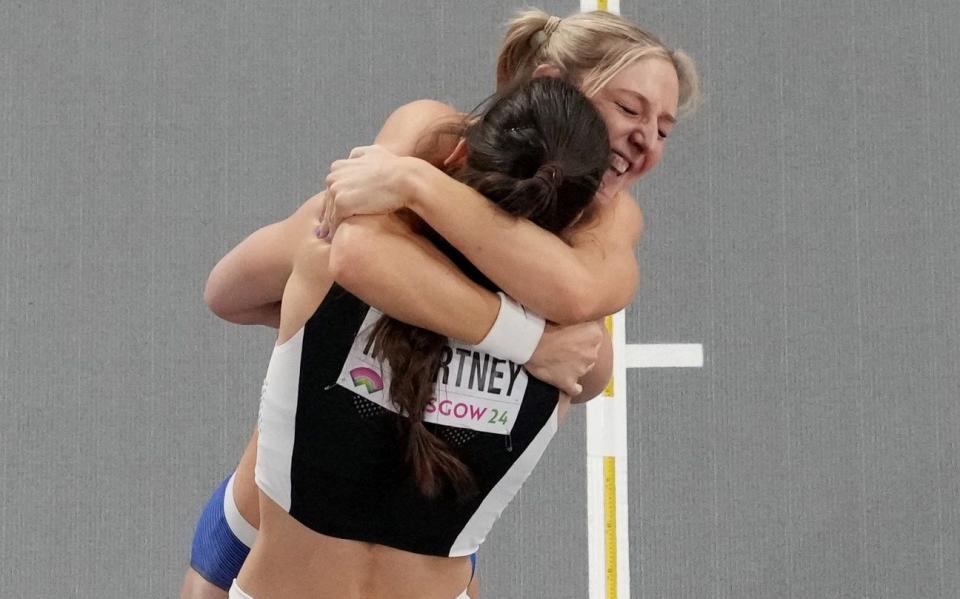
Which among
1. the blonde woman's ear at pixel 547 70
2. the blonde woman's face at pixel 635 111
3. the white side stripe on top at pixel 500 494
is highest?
the blonde woman's ear at pixel 547 70

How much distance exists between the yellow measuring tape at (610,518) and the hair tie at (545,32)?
3.35ft

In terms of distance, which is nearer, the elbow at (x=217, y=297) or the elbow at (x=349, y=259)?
the elbow at (x=349, y=259)

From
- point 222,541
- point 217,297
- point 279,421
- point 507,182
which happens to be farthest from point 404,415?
point 222,541

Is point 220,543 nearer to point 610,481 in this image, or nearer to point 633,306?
point 610,481

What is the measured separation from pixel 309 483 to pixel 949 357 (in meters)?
1.76

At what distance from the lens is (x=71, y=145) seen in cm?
227

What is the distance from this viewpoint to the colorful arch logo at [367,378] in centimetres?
102

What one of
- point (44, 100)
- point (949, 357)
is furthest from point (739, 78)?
point (44, 100)

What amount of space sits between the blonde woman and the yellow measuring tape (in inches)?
41.0

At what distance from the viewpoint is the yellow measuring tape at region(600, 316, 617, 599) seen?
228 centimetres

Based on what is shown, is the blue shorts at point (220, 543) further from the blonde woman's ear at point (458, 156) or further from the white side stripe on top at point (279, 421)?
the blonde woman's ear at point (458, 156)

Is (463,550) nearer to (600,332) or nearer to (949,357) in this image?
(600,332)

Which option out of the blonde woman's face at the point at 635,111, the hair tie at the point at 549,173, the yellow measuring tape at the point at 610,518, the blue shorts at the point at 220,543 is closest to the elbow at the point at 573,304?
the hair tie at the point at 549,173

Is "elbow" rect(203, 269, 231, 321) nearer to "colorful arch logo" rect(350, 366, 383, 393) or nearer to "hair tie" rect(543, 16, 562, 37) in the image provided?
"colorful arch logo" rect(350, 366, 383, 393)
